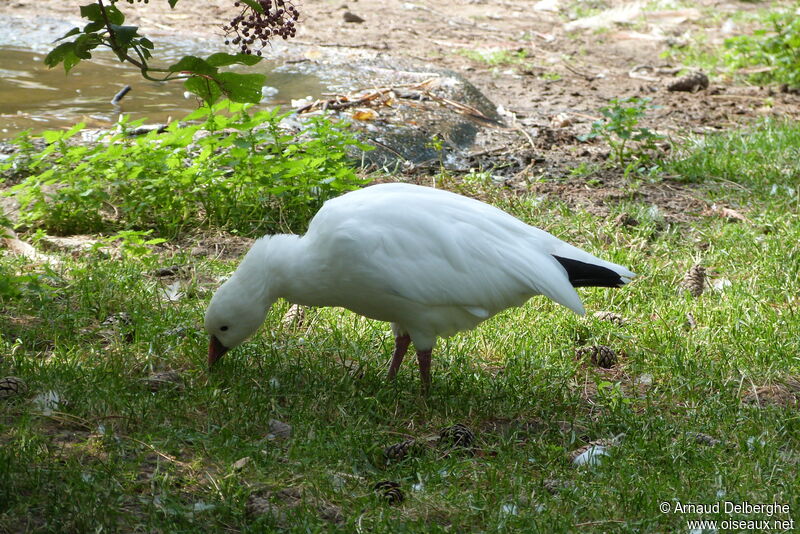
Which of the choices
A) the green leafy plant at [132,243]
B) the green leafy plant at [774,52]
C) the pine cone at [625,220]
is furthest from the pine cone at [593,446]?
the green leafy plant at [774,52]

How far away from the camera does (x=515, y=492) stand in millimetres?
3189

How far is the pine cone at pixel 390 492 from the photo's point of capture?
3.10 metres

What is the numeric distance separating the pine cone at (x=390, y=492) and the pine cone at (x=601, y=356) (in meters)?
1.57

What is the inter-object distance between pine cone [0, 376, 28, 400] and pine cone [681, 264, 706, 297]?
10.9 ft

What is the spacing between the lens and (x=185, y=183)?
219 inches

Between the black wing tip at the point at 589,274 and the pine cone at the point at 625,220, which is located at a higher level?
the black wing tip at the point at 589,274

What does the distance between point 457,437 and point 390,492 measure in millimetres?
559

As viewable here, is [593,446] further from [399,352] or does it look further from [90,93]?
[90,93]

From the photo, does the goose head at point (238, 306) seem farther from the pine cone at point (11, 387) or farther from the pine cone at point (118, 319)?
the pine cone at point (11, 387)

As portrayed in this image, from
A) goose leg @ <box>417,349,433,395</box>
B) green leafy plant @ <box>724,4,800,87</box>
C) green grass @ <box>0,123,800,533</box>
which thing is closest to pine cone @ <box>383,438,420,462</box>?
green grass @ <box>0,123,800,533</box>

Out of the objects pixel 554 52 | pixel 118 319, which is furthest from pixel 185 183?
pixel 554 52

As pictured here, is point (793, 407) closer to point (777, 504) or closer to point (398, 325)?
point (777, 504)

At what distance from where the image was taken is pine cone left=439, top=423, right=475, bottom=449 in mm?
3578

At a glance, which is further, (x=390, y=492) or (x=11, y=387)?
(x=11, y=387)
